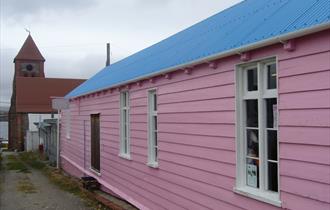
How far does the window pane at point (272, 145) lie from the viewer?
560 centimetres

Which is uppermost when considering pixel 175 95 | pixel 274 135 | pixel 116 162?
pixel 175 95

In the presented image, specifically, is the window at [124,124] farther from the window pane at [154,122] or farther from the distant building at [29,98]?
the distant building at [29,98]

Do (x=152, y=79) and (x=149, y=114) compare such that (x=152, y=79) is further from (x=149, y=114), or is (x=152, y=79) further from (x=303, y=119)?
(x=303, y=119)

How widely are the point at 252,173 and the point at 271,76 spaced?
1.27 meters

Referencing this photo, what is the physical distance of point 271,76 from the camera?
18.4 ft

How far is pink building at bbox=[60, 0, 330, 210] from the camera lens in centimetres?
482

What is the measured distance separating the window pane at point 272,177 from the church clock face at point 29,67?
66.0 meters

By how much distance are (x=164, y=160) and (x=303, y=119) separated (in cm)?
425

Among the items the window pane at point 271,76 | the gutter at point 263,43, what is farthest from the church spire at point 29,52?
the window pane at point 271,76

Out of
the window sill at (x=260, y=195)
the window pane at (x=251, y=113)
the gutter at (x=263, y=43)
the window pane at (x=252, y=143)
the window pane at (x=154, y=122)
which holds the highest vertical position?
the gutter at (x=263, y=43)

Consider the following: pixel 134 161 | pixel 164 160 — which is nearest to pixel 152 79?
pixel 164 160

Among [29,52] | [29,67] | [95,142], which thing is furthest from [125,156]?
[29,52]

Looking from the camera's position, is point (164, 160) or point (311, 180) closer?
point (311, 180)

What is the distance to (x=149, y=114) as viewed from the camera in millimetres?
9867
